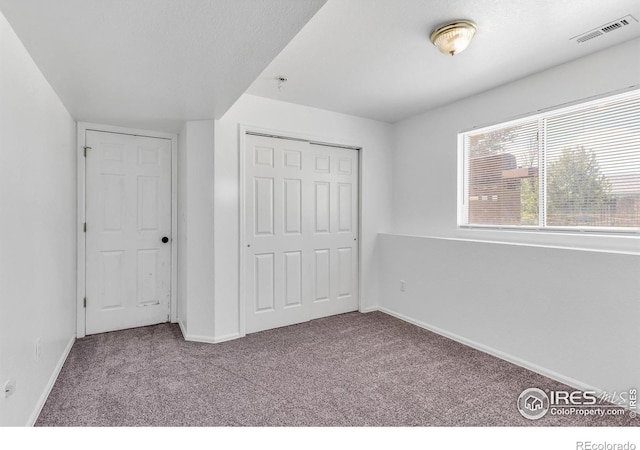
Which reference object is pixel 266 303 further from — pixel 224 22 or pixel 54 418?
pixel 224 22

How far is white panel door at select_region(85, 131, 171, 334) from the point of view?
121 inches

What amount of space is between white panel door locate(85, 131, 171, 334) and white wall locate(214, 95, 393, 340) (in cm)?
83

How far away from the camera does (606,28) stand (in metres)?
2.00

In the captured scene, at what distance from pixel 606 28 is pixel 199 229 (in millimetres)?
3355

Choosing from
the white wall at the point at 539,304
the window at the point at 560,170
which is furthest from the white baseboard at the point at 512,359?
the window at the point at 560,170

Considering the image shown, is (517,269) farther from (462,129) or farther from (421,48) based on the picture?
(421,48)

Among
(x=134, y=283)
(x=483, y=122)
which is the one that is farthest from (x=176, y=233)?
(x=483, y=122)

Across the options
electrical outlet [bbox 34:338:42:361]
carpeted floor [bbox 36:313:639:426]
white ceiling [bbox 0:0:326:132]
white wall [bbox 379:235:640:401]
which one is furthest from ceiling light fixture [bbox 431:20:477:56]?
electrical outlet [bbox 34:338:42:361]

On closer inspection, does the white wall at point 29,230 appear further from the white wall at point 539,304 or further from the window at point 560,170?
the window at point 560,170

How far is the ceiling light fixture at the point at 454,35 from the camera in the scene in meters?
1.94

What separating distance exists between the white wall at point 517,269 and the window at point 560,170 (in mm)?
124

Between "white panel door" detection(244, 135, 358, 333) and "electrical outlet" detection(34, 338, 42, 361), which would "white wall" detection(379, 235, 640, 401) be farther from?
"electrical outlet" detection(34, 338, 42, 361)

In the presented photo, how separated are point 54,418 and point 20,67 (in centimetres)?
192

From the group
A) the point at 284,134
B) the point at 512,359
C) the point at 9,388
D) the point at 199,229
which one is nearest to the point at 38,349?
the point at 9,388
